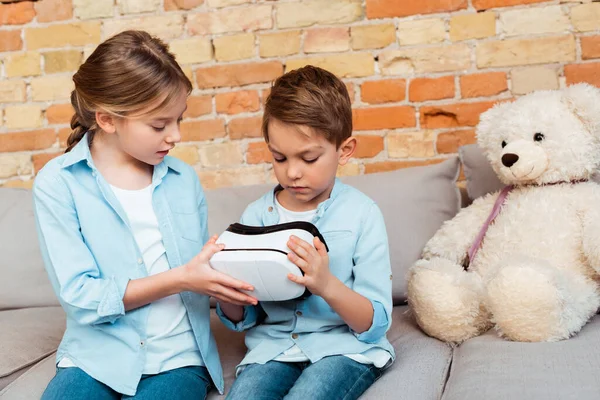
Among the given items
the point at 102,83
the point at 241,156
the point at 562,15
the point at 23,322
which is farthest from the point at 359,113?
the point at 23,322

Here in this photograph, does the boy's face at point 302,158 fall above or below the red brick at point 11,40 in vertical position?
below

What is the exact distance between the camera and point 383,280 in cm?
139

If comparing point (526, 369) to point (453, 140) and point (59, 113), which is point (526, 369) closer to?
point (453, 140)

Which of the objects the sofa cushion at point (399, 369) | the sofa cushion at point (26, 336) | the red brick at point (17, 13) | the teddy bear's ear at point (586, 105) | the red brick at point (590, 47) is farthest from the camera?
the red brick at point (17, 13)

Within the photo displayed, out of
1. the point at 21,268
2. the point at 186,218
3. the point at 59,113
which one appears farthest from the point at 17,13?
the point at 186,218

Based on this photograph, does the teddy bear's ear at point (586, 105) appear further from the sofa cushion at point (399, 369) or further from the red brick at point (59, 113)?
the red brick at point (59, 113)

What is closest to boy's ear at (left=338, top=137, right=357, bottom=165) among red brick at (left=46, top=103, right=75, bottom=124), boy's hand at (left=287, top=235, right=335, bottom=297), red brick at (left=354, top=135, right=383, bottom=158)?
boy's hand at (left=287, top=235, right=335, bottom=297)

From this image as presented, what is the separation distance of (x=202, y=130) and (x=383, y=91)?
0.62m

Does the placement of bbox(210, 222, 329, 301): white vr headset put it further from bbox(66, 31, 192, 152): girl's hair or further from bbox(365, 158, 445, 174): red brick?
bbox(365, 158, 445, 174): red brick

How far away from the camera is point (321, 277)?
4.11 ft

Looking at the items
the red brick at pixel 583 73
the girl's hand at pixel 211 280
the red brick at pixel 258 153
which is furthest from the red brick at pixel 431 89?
the girl's hand at pixel 211 280

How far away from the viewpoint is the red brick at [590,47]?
204cm

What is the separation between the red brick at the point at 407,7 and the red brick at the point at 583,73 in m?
0.38

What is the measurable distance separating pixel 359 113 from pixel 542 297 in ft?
3.24
